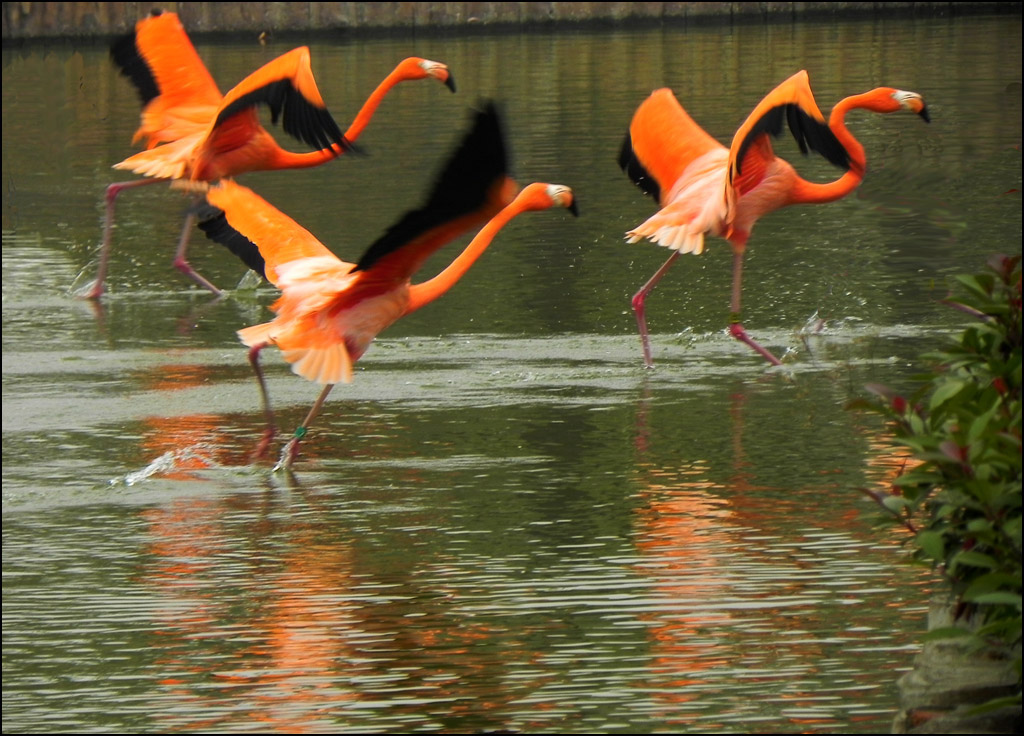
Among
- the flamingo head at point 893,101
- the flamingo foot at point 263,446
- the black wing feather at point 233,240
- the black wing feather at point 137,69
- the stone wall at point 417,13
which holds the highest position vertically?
the black wing feather at point 137,69

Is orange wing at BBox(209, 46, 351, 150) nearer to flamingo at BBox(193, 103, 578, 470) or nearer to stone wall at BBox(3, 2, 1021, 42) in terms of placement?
flamingo at BBox(193, 103, 578, 470)

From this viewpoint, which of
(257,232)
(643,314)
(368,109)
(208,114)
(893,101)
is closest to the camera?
(257,232)

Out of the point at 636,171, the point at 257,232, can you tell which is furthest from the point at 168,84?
the point at 257,232

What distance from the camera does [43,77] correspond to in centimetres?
2380

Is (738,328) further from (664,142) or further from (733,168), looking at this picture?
(664,142)

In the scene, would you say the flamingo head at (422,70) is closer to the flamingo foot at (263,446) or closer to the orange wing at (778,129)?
the orange wing at (778,129)

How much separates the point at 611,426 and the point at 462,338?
1.78m

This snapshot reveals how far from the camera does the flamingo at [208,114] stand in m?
8.49

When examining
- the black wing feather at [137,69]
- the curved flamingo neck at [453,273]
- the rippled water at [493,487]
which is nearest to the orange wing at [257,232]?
the curved flamingo neck at [453,273]

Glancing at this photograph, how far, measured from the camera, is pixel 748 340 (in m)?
7.61

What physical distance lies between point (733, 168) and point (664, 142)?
0.90m

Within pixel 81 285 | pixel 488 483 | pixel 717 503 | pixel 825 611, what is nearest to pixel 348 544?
pixel 488 483

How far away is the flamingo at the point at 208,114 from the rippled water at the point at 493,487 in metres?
0.71

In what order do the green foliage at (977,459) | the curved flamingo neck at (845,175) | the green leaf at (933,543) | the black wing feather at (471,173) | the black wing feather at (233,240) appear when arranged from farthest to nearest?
1. the curved flamingo neck at (845,175)
2. the black wing feather at (233,240)
3. the black wing feather at (471,173)
4. the green leaf at (933,543)
5. the green foliage at (977,459)
